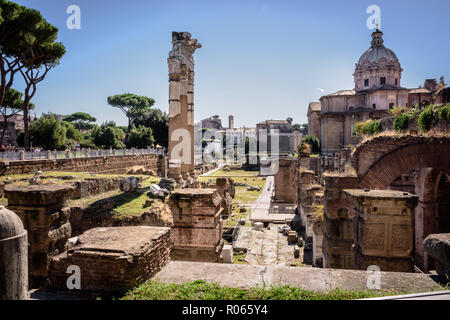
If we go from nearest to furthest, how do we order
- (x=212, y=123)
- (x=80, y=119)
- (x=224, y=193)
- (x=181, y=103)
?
1. (x=181, y=103)
2. (x=224, y=193)
3. (x=80, y=119)
4. (x=212, y=123)

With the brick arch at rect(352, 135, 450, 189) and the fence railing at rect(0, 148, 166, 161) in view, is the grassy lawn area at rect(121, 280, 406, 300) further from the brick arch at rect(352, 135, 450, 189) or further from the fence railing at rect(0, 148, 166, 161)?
the fence railing at rect(0, 148, 166, 161)

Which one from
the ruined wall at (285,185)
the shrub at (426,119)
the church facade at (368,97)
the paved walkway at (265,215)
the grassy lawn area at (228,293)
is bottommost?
the paved walkway at (265,215)

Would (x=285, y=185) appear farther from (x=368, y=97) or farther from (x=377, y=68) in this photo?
(x=377, y=68)

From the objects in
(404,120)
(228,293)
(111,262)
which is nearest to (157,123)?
(404,120)

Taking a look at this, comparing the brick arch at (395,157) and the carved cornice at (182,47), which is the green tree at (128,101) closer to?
the carved cornice at (182,47)

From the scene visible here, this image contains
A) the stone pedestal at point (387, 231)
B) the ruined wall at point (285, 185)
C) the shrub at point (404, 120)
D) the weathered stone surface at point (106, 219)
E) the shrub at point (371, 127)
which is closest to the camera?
the stone pedestal at point (387, 231)

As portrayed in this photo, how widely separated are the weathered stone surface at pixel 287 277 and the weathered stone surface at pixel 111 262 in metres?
0.24

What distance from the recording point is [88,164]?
16906mm

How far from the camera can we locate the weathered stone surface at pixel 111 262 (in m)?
2.66

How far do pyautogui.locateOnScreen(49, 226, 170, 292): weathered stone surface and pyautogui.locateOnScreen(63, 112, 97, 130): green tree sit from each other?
70.5m

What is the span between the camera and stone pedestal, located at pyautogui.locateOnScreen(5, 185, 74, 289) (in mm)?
3537

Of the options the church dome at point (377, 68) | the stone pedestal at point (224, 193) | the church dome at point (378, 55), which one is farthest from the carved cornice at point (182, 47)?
the church dome at point (378, 55)

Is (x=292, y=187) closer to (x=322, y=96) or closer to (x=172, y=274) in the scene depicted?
(x=172, y=274)

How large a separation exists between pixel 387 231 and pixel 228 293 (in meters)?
2.91
